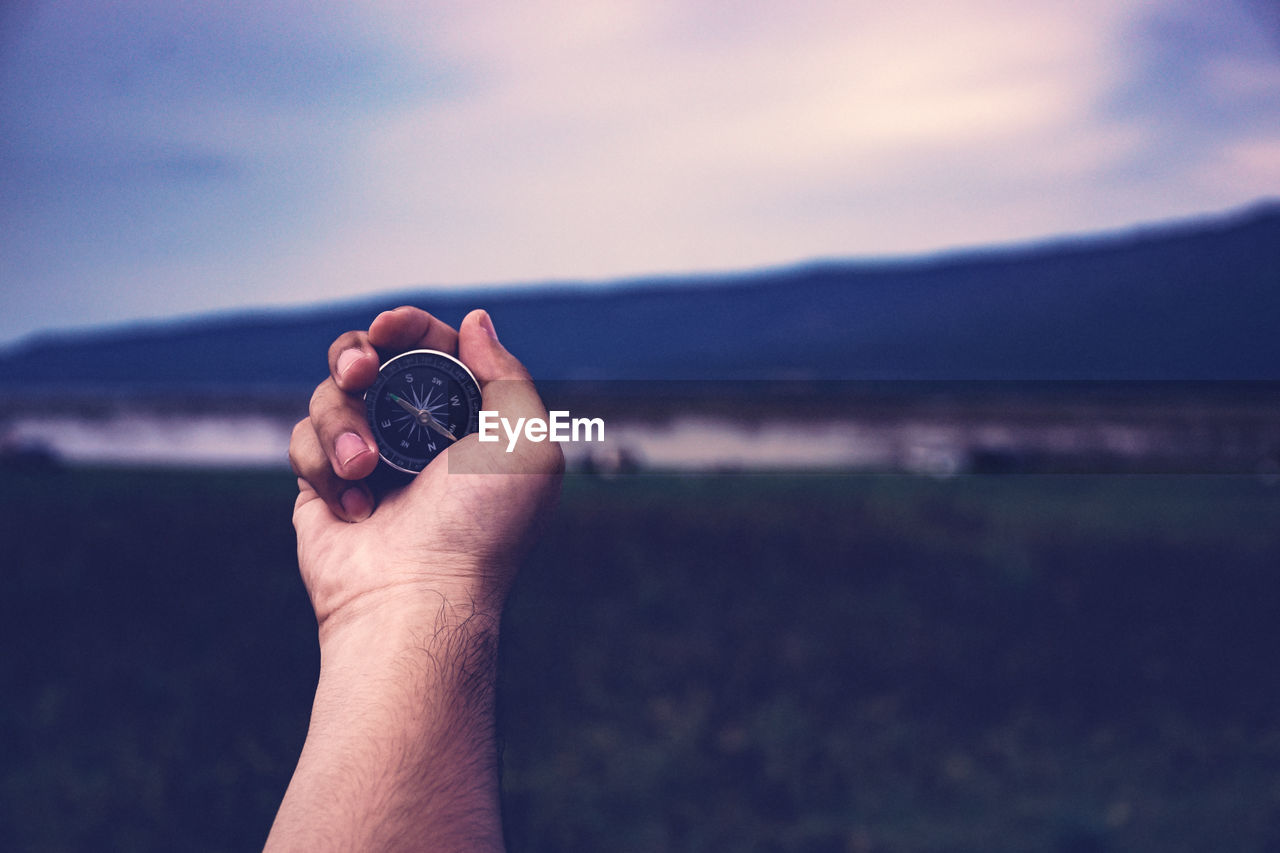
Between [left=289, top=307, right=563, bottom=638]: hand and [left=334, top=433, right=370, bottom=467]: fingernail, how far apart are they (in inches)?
0.7

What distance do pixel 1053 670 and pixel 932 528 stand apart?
7.44 feet

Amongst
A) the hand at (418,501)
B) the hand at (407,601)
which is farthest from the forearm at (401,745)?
the hand at (418,501)

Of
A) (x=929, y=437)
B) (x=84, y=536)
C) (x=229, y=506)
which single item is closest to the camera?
(x=84, y=536)

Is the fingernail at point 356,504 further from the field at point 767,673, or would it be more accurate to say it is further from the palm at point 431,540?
the field at point 767,673

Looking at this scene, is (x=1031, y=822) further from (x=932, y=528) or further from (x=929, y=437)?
(x=929, y=437)

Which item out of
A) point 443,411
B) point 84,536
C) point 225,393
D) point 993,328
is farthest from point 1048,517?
point 225,393

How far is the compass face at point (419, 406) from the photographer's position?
211cm

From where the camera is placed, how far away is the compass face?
2109 millimetres

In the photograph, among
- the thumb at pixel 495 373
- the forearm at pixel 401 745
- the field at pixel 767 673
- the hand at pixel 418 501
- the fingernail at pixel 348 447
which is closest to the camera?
the forearm at pixel 401 745

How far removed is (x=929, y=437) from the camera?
32.5ft

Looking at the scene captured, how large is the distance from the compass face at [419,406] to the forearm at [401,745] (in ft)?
1.45

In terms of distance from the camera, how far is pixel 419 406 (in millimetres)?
2141

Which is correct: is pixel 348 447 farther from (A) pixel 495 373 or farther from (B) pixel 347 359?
(A) pixel 495 373

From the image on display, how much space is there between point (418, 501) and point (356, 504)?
17 cm
